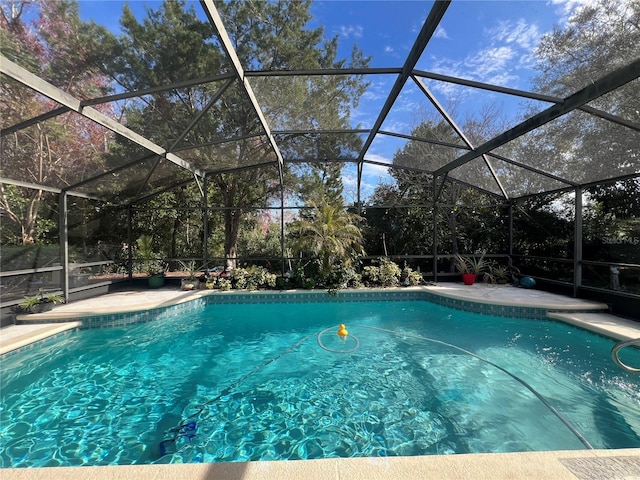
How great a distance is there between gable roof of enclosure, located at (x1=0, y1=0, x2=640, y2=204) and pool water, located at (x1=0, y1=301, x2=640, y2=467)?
11.5ft

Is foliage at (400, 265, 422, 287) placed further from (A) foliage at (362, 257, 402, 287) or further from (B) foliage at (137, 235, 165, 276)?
(B) foliage at (137, 235, 165, 276)

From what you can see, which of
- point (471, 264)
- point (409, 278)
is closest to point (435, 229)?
point (471, 264)

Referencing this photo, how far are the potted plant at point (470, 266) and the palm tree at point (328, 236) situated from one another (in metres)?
3.58

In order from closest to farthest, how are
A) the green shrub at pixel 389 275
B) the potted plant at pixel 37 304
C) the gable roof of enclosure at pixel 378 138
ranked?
the gable roof of enclosure at pixel 378 138, the potted plant at pixel 37 304, the green shrub at pixel 389 275

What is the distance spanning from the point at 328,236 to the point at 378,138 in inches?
119

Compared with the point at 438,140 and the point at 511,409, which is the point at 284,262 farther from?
the point at 511,409

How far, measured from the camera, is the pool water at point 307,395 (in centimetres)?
259

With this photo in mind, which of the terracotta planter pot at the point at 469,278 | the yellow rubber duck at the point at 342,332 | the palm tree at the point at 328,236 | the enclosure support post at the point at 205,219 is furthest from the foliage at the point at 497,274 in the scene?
the enclosure support post at the point at 205,219

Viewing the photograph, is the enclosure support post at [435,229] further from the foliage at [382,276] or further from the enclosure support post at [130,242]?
the enclosure support post at [130,242]

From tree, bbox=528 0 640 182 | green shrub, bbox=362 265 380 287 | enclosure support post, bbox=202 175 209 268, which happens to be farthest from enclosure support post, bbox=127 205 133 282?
tree, bbox=528 0 640 182

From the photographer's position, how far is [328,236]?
27.3 feet

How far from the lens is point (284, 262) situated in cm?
984

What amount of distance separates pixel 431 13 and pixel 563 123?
3388mm

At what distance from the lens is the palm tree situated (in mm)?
8273
